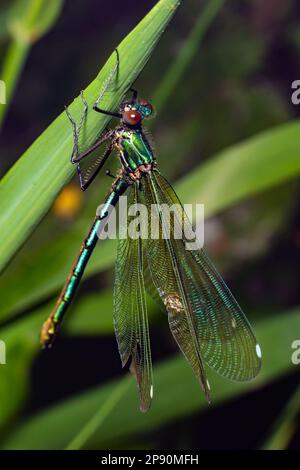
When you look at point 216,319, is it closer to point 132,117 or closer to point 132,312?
point 132,312

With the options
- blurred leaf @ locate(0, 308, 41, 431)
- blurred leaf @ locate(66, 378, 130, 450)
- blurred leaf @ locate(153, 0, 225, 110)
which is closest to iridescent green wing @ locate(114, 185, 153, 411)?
blurred leaf @ locate(66, 378, 130, 450)

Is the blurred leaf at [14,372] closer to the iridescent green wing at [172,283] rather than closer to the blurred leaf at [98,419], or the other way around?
the blurred leaf at [98,419]

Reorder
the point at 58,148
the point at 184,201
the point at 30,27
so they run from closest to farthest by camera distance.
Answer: the point at 58,148 < the point at 30,27 < the point at 184,201

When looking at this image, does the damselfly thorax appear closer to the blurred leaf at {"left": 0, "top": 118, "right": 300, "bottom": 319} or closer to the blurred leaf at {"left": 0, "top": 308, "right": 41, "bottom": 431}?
the blurred leaf at {"left": 0, "top": 118, "right": 300, "bottom": 319}

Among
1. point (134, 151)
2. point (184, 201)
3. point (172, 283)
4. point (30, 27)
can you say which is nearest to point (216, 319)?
point (172, 283)

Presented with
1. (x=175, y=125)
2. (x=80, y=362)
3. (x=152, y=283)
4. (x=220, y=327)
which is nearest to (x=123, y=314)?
(x=152, y=283)

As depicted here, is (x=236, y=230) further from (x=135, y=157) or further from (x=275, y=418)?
(x=135, y=157)
